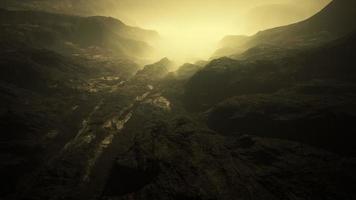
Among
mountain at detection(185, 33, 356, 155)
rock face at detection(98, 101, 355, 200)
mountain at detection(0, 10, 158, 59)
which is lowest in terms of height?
rock face at detection(98, 101, 355, 200)

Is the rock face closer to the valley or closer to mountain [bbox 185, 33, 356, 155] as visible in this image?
the valley

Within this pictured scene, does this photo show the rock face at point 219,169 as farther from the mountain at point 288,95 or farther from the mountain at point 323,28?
the mountain at point 323,28

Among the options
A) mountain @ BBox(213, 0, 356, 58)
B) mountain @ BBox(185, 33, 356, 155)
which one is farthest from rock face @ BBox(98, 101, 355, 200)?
mountain @ BBox(213, 0, 356, 58)

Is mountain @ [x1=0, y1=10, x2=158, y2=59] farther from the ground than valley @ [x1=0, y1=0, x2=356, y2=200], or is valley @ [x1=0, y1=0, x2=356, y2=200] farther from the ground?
mountain @ [x1=0, y1=10, x2=158, y2=59]

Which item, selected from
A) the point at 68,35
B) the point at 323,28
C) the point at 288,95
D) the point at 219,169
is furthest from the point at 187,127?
the point at 68,35

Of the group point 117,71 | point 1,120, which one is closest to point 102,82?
point 117,71

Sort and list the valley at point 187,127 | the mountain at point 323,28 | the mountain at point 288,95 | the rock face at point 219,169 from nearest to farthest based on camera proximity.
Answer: the rock face at point 219,169 → the valley at point 187,127 → the mountain at point 288,95 → the mountain at point 323,28

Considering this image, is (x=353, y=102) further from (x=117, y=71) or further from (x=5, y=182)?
(x=117, y=71)

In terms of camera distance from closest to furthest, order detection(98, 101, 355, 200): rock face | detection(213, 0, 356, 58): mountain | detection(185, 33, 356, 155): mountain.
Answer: detection(98, 101, 355, 200): rock face → detection(185, 33, 356, 155): mountain → detection(213, 0, 356, 58): mountain

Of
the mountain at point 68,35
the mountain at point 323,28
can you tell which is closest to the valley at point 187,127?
the mountain at point 323,28
